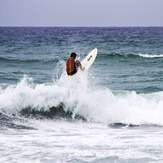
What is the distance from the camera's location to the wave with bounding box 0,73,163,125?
1042cm

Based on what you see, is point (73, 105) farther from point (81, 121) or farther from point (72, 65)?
point (72, 65)

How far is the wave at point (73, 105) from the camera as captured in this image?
1042 cm

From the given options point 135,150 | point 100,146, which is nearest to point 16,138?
point 100,146

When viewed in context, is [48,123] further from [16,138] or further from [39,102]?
[16,138]

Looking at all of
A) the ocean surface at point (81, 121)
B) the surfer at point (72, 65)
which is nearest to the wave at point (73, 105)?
the ocean surface at point (81, 121)

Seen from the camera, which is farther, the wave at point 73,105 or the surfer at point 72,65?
the wave at point 73,105

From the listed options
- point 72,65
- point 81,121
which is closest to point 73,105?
point 81,121

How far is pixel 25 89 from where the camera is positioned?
439 inches

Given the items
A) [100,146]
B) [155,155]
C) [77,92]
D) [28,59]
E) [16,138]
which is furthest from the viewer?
Result: [28,59]

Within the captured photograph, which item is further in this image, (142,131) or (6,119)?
(6,119)

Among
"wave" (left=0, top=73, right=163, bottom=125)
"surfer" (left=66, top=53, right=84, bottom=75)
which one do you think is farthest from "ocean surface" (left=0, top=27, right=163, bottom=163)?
"surfer" (left=66, top=53, right=84, bottom=75)

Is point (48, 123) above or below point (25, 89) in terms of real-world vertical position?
below

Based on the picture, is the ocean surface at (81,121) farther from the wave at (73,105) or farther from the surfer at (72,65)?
the surfer at (72,65)

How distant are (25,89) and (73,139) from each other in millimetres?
3793
